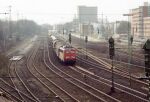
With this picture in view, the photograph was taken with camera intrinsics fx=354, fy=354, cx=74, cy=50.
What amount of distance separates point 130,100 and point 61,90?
6447 mm

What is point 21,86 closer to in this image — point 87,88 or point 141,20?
point 87,88

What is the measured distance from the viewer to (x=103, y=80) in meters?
30.6

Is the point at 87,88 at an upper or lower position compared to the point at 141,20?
lower

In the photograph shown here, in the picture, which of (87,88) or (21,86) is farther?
(21,86)

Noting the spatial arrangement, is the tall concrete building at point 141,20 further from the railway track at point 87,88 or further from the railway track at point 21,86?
the railway track at point 87,88

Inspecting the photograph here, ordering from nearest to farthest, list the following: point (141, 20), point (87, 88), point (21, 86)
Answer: point (87, 88) < point (21, 86) < point (141, 20)

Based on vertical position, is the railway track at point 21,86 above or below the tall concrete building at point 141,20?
below

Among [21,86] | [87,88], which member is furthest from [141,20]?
[87,88]

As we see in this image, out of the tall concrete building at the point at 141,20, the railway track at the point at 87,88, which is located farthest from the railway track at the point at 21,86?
the tall concrete building at the point at 141,20

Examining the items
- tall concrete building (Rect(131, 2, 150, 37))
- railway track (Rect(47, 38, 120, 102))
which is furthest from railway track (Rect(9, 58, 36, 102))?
tall concrete building (Rect(131, 2, 150, 37))

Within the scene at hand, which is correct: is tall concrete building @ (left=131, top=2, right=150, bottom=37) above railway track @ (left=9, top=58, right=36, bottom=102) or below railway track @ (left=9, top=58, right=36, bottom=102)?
above

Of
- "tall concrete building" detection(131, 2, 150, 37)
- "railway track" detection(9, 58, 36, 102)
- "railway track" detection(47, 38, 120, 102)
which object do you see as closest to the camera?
Result: "railway track" detection(47, 38, 120, 102)

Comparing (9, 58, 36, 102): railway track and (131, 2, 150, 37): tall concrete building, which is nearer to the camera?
(9, 58, 36, 102): railway track

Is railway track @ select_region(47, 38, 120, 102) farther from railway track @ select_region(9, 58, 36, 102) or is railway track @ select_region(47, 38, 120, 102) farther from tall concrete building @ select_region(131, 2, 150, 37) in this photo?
tall concrete building @ select_region(131, 2, 150, 37)
